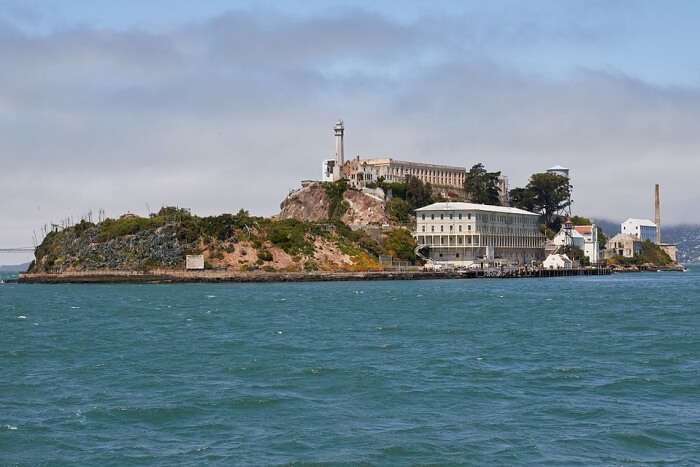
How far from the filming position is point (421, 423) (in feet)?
80.7

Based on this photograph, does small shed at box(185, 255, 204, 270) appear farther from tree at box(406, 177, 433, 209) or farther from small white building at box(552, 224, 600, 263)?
small white building at box(552, 224, 600, 263)

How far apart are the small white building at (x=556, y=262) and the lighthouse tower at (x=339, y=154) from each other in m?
43.2

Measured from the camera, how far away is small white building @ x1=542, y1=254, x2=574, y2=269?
14962cm

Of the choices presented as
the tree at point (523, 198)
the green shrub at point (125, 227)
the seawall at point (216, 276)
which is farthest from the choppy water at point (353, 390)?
the tree at point (523, 198)

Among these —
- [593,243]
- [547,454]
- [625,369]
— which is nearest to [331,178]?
[593,243]

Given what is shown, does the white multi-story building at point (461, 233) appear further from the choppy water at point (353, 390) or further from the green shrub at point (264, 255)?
the choppy water at point (353, 390)

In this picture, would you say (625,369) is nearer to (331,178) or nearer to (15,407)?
(15,407)

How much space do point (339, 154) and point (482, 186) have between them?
91.5ft

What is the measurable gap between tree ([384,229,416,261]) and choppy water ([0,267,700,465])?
82.0 m

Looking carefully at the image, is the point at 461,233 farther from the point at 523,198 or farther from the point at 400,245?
the point at 523,198

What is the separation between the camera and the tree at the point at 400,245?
138 metres

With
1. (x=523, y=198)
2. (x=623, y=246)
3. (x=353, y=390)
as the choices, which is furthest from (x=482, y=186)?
(x=353, y=390)

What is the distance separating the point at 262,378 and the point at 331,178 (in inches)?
5808

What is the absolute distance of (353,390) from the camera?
29.3 metres
